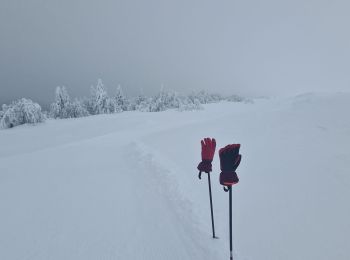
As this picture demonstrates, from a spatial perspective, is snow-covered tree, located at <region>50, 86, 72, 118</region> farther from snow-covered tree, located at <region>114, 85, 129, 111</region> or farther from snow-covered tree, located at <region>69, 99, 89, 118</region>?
snow-covered tree, located at <region>114, 85, 129, 111</region>

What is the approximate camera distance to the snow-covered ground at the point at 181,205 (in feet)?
12.3

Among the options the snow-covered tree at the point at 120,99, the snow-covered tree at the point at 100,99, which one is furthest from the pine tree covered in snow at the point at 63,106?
the snow-covered tree at the point at 120,99

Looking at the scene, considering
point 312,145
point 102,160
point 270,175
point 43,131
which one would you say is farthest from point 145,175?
point 43,131

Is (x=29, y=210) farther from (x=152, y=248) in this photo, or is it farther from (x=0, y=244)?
(x=152, y=248)

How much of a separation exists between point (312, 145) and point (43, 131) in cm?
2131

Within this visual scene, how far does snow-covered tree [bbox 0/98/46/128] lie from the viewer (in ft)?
76.2

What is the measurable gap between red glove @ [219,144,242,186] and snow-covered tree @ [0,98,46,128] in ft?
83.6

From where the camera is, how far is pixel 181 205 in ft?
17.5

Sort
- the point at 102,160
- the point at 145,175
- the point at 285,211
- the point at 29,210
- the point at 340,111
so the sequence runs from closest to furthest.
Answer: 1. the point at 285,211
2. the point at 29,210
3. the point at 145,175
4. the point at 102,160
5. the point at 340,111

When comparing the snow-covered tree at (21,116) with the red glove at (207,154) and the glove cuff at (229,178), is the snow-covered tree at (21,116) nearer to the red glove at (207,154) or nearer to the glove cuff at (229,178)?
the red glove at (207,154)

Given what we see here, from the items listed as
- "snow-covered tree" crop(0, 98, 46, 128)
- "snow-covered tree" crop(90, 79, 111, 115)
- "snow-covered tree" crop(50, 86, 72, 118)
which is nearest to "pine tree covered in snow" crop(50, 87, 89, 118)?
"snow-covered tree" crop(50, 86, 72, 118)

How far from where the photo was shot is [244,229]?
412cm

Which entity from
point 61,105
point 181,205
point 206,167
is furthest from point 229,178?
point 61,105

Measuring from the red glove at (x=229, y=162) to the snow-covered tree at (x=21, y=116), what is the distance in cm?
2549
